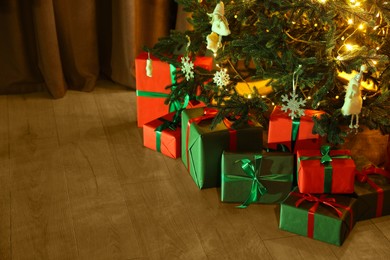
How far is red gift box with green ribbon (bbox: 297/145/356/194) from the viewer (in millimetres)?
2094

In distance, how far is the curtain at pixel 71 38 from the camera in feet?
10.0

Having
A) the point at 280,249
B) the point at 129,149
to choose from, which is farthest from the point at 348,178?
the point at 129,149

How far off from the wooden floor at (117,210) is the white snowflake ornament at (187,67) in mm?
381

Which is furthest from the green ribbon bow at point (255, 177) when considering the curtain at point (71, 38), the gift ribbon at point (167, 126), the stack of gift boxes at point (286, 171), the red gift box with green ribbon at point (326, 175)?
the curtain at point (71, 38)

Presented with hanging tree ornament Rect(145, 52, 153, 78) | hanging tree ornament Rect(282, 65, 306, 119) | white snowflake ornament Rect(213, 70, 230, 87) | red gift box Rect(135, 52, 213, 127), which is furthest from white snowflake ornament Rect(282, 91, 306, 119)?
hanging tree ornament Rect(145, 52, 153, 78)

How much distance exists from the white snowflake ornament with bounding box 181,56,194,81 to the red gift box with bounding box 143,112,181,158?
0.67 ft

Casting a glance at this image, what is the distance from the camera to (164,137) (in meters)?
2.57

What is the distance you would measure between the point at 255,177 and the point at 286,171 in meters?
0.12

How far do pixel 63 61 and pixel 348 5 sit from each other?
5.69 ft

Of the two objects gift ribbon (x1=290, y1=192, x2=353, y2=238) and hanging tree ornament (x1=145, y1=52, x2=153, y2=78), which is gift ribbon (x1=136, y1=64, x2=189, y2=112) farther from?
gift ribbon (x1=290, y1=192, x2=353, y2=238)

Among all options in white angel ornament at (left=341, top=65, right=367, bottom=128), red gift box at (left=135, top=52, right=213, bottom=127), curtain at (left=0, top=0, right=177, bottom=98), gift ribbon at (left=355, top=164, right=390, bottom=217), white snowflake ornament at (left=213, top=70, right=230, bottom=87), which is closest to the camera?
white angel ornament at (left=341, top=65, right=367, bottom=128)

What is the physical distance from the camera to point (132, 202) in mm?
2281

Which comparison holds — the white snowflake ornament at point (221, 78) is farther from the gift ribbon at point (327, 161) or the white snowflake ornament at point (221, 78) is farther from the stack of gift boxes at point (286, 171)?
the gift ribbon at point (327, 161)

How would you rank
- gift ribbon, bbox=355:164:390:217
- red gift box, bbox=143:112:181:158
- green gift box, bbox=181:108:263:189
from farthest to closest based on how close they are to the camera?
red gift box, bbox=143:112:181:158, green gift box, bbox=181:108:263:189, gift ribbon, bbox=355:164:390:217
